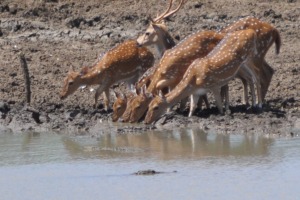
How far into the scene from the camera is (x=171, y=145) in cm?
1457

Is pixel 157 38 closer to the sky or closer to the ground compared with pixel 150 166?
closer to the sky

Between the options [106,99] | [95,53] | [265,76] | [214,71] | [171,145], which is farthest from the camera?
[95,53]

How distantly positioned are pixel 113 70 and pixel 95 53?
2.07 metres

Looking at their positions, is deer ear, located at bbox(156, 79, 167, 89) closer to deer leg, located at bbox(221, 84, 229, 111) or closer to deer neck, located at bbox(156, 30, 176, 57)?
deer leg, located at bbox(221, 84, 229, 111)

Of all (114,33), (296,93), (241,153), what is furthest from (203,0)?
(241,153)

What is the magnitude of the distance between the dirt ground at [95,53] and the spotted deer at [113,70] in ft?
0.95

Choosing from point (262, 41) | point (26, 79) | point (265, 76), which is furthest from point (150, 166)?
point (26, 79)

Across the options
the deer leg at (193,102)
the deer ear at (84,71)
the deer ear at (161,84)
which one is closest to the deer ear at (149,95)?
the deer ear at (161,84)

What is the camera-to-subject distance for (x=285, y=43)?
1880 centimetres

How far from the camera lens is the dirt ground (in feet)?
51.4

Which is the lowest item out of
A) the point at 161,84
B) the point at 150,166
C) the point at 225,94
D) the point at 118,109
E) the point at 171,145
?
the point at 150,166

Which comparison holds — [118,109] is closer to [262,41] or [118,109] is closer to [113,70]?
[113,70]

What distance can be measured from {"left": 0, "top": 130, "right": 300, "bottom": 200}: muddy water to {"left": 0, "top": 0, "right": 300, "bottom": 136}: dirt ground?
0.41 meters

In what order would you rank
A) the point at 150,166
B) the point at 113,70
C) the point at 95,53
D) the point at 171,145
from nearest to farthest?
the point at 150,166 < the point at 171,145 < the point at 113,70 < the point at 95,53
